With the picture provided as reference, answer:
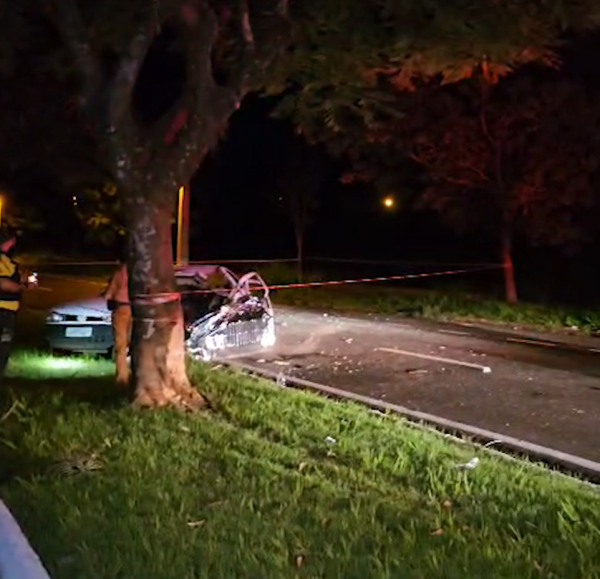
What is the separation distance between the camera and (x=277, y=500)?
6.85 metres

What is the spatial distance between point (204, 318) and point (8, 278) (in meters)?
4.48

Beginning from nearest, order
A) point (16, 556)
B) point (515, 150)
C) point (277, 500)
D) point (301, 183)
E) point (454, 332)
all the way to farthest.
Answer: point (16, 556) → point (277, 500) → point (454, 332) → point (515, 150) → point (301, 183)

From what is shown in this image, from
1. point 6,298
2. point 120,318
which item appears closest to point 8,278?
point 6,298

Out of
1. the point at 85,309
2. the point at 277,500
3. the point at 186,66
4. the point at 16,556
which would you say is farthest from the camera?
→ the point at 85,309

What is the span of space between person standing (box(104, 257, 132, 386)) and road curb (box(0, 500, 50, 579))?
5.41 m

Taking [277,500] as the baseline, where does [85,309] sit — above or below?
above

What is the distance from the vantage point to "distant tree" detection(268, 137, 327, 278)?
37.2 meters

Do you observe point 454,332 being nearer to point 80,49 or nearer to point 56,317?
point 56,317

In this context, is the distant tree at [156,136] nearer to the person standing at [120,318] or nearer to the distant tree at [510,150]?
the person standing at [120,318]

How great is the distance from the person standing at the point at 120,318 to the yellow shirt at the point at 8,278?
3.85ft

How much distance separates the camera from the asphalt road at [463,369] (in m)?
10.8

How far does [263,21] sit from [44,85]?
715 cm

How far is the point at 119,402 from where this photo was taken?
10.5 metres

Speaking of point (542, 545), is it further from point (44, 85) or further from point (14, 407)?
point (44, 85)
